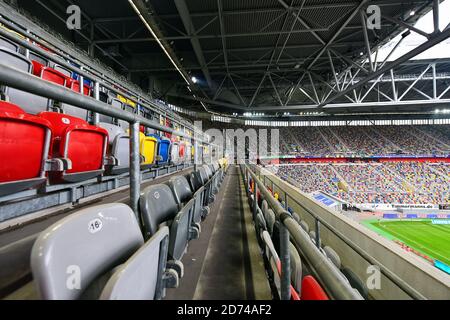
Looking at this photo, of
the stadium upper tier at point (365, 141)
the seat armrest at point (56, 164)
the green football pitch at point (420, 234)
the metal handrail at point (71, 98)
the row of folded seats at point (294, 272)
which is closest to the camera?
the metal handrail at point (71, 98)

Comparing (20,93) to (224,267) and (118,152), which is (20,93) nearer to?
(118,152)

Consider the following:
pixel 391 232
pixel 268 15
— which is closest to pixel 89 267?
pixel 268 15

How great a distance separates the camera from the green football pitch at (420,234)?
8.38 metres

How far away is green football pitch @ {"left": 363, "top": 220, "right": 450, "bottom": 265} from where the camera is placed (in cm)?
838

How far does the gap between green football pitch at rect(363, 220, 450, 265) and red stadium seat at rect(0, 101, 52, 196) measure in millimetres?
11709

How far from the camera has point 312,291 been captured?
0.58 metres

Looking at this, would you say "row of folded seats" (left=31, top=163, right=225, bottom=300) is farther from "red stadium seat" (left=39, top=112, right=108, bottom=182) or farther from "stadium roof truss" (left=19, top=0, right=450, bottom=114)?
"stadium roof truss" (left=19, top=0, right=450, bottom=114)

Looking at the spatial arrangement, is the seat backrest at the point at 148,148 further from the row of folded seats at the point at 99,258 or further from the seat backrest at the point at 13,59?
the row of folded seats at the point at 99,258

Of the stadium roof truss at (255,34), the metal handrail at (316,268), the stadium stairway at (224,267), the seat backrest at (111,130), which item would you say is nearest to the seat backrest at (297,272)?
the stadium stairway at (224,267)

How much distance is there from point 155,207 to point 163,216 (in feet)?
0.32

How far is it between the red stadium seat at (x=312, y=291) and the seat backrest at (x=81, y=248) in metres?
0.58

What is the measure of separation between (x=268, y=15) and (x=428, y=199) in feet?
60.4

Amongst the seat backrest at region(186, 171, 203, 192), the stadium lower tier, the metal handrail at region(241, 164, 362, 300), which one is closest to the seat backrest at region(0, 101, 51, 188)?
the metal handrail at region(241, 164, 362, 300)
